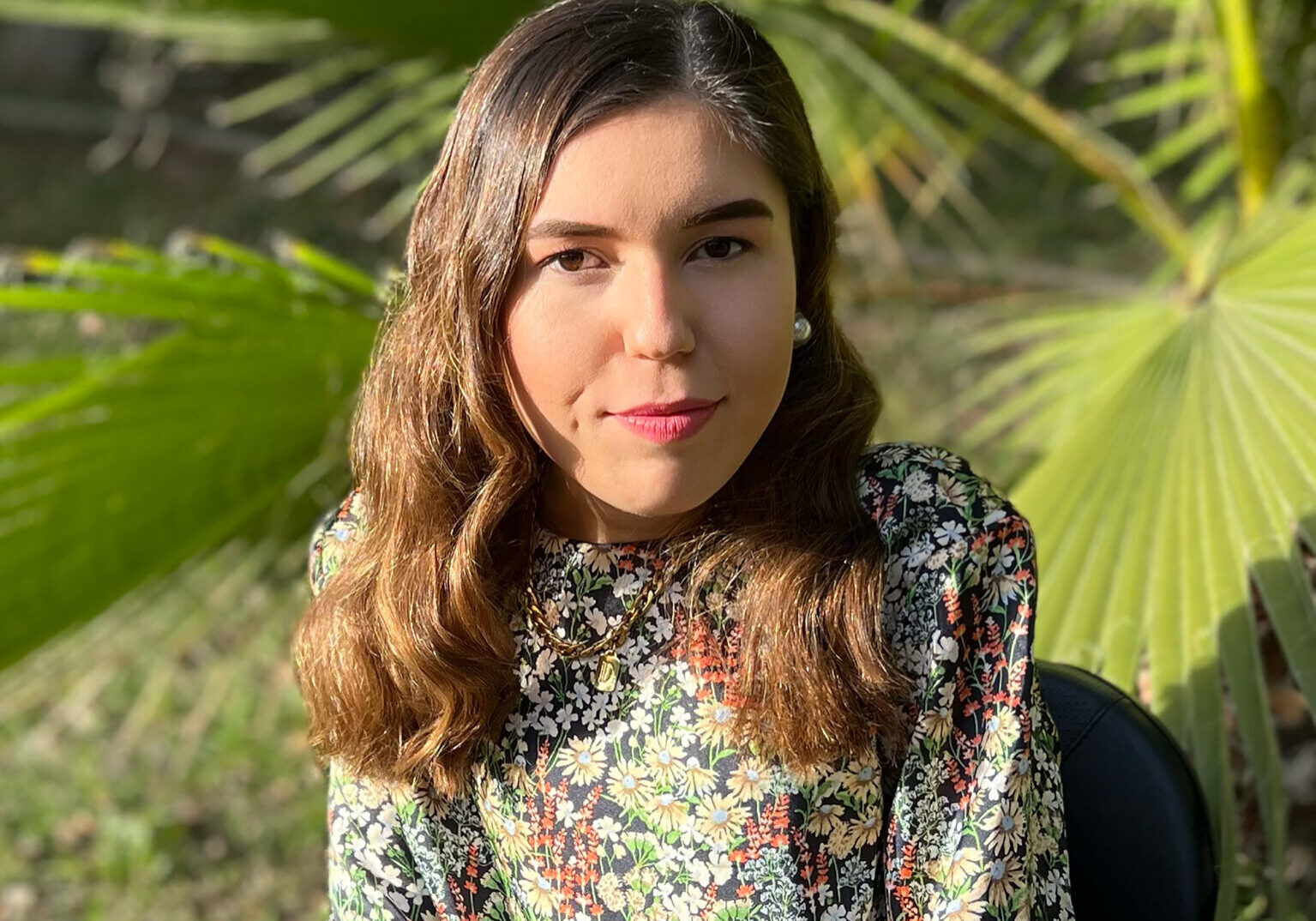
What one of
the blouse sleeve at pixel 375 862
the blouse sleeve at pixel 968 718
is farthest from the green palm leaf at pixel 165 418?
the blouse sleeve at pixel 968 718

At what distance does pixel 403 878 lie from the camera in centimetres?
126

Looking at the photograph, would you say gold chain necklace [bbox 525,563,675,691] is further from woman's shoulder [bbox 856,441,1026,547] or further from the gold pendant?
woman's shoulder [bbox 856,441,1026,547]

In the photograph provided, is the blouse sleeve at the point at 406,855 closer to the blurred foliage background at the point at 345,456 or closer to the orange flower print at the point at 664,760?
the orange flower print at the point at 664,760

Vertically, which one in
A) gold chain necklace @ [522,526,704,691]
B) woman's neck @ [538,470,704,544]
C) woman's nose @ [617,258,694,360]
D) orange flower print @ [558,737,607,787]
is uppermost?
woman's nose @ [617,258,694,360]

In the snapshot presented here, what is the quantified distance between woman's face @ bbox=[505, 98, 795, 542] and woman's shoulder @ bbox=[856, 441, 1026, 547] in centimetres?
14

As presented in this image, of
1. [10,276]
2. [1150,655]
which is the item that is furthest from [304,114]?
[1150,655]

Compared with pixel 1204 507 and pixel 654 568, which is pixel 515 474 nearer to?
pixel 654 568

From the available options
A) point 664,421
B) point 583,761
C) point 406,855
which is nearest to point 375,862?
point 406,855

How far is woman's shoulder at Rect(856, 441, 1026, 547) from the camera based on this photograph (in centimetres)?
114

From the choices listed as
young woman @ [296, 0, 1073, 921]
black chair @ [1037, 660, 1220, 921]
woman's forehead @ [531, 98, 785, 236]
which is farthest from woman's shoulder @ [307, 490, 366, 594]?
black chair @ [1037, 660, 1220, 921]

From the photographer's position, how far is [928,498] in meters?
1.15

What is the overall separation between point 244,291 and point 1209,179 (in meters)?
1.73

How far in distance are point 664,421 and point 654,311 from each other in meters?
0.08

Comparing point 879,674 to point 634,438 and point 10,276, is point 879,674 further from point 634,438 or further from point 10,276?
point 10,276
